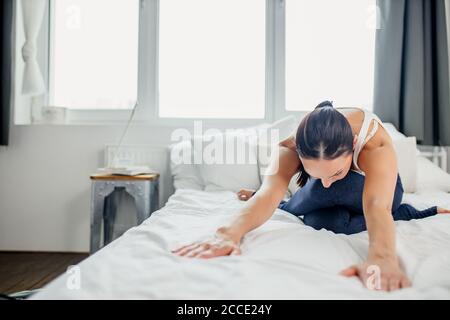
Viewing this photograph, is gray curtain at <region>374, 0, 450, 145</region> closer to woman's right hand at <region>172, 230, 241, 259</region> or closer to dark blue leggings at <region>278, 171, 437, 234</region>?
dark blue leggings at <region>278, 171, 437, 234</region>

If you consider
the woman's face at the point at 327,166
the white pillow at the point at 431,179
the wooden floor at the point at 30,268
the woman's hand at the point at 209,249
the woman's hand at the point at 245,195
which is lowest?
the wooden floor at the point at 30,268

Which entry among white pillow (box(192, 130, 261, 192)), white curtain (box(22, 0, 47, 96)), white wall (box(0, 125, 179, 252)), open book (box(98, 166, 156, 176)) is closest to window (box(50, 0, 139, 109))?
white curtain (box(22, 0, 47, 96))

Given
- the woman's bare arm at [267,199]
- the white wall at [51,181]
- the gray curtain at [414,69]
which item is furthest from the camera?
the white wall at [51,181]

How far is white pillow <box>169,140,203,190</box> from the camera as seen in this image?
207 cm

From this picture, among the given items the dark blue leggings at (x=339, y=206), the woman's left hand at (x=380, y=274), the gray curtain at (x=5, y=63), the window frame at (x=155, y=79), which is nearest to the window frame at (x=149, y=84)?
the window frame at (x=155, y=79)

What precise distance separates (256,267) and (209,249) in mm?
150

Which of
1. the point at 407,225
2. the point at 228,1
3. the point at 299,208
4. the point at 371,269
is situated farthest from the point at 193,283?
the point at 228,1

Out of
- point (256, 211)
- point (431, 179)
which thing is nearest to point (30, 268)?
point (256, 211)

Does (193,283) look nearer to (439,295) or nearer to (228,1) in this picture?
(439,295)

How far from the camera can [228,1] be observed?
266 centimetres

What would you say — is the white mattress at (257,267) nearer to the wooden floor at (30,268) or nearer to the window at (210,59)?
the wooden floor at (30,268)

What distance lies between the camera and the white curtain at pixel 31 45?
252 cm

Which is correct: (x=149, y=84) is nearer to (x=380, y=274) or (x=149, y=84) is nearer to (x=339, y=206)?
(x=339, y=206)

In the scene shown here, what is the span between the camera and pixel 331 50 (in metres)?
2.61
